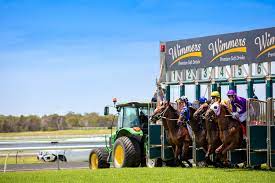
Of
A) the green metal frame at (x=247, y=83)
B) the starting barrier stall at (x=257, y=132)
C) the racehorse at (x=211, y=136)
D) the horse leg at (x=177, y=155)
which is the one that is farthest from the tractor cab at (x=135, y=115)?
the starting barrier stall at (x=257, y=132)

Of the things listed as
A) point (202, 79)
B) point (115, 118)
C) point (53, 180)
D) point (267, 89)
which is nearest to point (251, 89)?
point (267, 89)

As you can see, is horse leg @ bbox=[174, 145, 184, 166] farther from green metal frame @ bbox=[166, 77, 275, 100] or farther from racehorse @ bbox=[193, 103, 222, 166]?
green metal frame @ bbox=[166, 77, 275, 100]

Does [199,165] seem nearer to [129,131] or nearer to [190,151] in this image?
[190,151]

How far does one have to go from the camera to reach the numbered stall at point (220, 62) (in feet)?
77.9

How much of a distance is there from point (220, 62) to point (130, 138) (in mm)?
4412

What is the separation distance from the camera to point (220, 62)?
84.5 ft

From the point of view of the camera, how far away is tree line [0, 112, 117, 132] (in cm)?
6462

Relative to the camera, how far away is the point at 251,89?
24125 millimetres

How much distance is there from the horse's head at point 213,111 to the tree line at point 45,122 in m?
42.1

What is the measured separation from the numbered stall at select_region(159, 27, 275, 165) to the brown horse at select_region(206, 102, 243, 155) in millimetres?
497

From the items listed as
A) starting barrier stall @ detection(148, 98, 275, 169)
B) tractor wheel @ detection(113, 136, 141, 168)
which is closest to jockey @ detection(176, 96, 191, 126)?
starting barrier stall @ detection(148, 98, 275, 169)

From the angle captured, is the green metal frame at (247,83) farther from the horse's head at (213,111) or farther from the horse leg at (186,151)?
the horse's head at (213,111)

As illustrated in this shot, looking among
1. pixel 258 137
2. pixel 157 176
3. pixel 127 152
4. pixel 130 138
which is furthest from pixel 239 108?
pixel 130 138

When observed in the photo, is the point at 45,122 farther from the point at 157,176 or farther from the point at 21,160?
the point at 157,176
